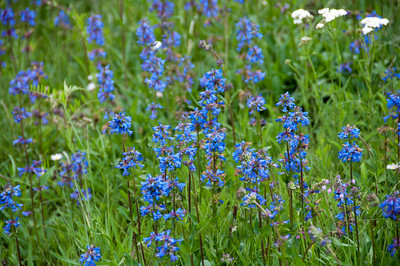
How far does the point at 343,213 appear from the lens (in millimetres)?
2518

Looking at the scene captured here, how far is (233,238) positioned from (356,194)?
2.84 ft

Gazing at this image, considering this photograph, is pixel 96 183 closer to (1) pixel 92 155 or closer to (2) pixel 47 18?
(1) pixel 92 155

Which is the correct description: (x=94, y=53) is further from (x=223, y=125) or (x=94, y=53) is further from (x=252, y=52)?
(x=252, y=52)

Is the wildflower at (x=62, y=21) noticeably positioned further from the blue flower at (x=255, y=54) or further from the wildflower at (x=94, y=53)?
the blue flower at (x=255, y=54)

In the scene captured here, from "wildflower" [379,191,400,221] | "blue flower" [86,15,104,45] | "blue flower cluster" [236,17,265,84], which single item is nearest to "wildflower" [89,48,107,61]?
"blue flower" [86,15,104,45]

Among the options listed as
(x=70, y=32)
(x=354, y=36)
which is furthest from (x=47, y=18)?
(x=354, y=36)

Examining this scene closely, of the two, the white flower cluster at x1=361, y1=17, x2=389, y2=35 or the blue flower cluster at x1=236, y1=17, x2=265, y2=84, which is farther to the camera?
the blue flower cluster at x1=236, y1=17, x2=265, y2=84

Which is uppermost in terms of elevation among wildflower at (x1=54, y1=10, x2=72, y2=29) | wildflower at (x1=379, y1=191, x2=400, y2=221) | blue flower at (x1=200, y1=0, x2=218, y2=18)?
wildflower at (x1=54, y1=10, x2=72, y2=29)

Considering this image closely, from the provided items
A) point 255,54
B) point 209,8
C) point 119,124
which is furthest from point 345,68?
point 119,124

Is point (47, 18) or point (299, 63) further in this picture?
point (47, 18)

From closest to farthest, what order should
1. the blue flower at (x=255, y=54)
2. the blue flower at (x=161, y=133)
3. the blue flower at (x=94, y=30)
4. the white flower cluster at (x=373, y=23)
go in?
1. the blue flower at (x=161, y=133)
2. the white flower cluster at (x=373, y=23)
3. the blue flower at (x=255, y=54)
4. the blue flower at (x=94, y=30)

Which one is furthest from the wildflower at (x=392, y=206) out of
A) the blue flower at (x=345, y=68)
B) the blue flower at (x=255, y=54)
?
the blue flower at (x=345, y=68)

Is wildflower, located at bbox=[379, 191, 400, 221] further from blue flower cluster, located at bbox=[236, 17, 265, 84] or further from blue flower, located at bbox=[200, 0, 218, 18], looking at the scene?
blue flower, located at bbox=[200, 0, 218, 18]

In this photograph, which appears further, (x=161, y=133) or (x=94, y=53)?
(x=94, y=53)
